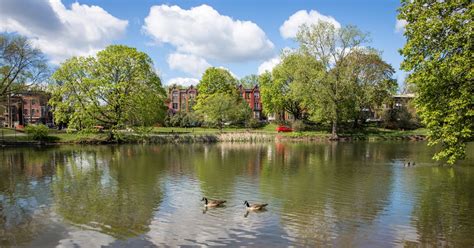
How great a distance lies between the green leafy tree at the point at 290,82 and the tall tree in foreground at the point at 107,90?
27572 millimetres

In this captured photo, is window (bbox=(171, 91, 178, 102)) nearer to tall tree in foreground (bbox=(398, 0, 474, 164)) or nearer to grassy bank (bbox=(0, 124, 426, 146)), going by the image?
grassy bank (bbox=(0, 124, 426, 146))

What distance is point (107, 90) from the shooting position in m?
55.8

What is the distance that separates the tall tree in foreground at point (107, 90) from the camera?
55219 mm

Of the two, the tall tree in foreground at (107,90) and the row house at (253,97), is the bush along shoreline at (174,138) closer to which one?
the tall tree in foreground at (107,90)

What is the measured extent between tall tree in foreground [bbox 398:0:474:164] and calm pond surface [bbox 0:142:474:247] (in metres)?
3.95

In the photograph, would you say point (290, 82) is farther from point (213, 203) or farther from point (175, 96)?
point (213, 203)

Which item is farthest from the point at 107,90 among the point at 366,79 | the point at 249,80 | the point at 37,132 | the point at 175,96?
Answer: the point at 249,80

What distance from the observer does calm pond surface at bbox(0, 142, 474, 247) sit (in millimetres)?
14539

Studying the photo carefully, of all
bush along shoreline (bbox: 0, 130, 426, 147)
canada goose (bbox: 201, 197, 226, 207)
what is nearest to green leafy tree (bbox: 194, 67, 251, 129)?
bush along shoreline (bbox: 0, 130, 426, 147)

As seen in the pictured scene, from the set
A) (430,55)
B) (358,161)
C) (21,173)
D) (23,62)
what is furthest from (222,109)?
(430,55)

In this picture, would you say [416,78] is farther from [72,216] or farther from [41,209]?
[41,209]

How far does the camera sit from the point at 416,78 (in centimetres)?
2130

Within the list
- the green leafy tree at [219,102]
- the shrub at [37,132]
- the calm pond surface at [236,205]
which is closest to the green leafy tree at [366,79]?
the green leafy tree at [219,102]

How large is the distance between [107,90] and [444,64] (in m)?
45.9
